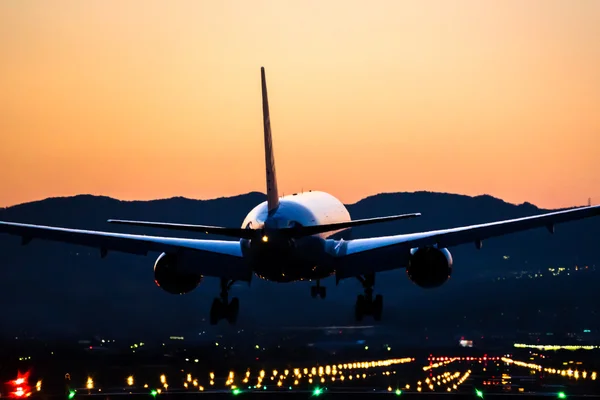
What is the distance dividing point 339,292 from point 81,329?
36619mm

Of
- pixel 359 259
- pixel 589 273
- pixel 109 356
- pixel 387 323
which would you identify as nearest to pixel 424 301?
pixel 387 323

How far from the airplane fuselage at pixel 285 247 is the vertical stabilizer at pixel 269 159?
52 cm

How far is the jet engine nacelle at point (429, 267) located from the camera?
6106cm

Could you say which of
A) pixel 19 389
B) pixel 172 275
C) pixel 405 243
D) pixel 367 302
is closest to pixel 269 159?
pixel 405 243

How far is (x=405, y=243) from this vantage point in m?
61.6

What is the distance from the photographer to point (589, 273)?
134625 millimetres

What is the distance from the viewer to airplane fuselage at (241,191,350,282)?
181 ft

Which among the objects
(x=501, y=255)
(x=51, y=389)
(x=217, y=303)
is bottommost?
(x=51, y=389)

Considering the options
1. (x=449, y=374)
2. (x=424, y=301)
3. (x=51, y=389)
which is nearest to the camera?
(x=51, y=389)

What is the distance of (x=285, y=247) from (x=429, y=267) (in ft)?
30.5

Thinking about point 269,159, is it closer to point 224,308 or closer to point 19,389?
point 224,308

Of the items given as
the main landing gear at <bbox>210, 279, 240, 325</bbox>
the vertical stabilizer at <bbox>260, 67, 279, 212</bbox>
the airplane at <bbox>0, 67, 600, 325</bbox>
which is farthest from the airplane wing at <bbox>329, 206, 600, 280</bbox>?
the main landing gear at <bbox>210, 279, 240, 325</bbox>

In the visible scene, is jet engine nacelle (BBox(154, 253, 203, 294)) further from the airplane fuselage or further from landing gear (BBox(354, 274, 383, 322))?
landing gear (BBox(354, 274, 383, 322))

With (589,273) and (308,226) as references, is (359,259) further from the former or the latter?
(589,273)
